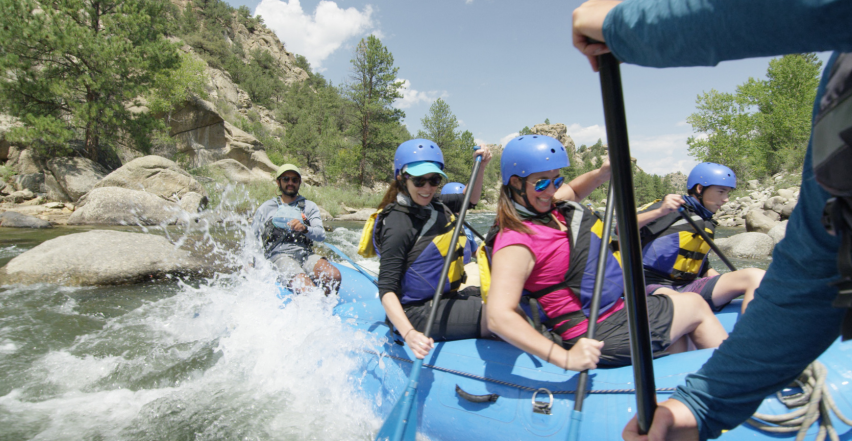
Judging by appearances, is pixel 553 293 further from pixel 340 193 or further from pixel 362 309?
pixel 340 193

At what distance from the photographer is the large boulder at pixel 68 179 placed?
16406mm

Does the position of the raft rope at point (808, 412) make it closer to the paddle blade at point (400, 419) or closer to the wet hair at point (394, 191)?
the paddle blade at point (400, 419)

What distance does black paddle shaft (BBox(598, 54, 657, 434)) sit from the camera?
968 mm

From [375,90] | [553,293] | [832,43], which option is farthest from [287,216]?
[375,90]

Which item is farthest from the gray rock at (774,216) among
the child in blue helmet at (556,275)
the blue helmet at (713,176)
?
the child in blue helmet at (556,275)

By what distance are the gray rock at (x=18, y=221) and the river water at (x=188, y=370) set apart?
900 cm

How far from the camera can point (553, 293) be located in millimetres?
2369

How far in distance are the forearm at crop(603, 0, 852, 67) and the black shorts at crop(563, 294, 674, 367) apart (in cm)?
185

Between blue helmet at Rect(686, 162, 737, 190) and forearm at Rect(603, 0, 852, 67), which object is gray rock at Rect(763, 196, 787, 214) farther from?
forearm at Rect(603, 0, 852, 67)

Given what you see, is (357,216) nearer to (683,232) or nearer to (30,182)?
(30,182)

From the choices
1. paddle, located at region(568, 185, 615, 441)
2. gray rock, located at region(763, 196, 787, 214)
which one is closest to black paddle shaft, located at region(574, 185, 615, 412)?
paddle, located at region(568, 185, 615, 441)

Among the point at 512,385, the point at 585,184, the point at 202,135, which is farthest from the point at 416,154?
the point at 202,135

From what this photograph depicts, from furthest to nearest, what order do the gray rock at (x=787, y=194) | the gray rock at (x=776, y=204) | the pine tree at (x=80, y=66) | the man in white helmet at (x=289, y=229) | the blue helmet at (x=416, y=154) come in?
the gray rock at (x=787, y=194)
the gray rock at (x=776, y=204)
the pine tree at (x=80, y=66)
the man in white helmet at (x=289, y=229)
the blue helmet at (x=416, y=154)

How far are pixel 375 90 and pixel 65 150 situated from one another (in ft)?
64.6
